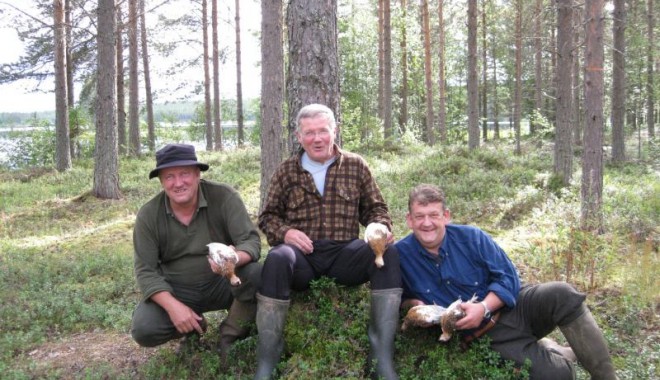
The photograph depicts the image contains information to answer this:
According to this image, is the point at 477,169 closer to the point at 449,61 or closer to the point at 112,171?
the point at 112,171

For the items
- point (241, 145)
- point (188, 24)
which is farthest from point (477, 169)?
point (188, 24)

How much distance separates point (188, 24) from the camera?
1011 inches

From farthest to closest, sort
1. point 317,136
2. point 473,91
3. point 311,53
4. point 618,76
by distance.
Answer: point 618,76, point 473,91, point 311,53, point 317,136

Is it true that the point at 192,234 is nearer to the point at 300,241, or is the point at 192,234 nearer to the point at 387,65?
the point at 300,241

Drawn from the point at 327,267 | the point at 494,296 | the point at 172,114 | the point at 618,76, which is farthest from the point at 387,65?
the point at 172,114

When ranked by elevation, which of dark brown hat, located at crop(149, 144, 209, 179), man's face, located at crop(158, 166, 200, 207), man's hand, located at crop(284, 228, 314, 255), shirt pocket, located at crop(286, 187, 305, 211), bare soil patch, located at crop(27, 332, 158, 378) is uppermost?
dark brown hat, located at crop(149, 144, 209, 179)

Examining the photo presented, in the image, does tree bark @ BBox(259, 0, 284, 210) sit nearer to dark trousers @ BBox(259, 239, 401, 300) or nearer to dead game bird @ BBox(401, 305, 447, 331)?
dark trousers @ BBox(259, 239, 401, 300)

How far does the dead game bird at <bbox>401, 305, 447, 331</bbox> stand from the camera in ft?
11.9

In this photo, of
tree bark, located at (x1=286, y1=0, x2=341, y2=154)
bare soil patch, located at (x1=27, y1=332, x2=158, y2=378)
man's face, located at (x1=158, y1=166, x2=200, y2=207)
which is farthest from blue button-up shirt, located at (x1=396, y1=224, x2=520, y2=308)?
bare soil patch, located at (x1=27, y1=332, x2=158, y2=378)

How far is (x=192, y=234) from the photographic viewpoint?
415cm

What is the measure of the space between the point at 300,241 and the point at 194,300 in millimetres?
1027

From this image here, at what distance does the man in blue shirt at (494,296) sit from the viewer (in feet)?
11.5

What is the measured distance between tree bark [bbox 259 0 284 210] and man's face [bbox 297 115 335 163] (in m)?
5.42

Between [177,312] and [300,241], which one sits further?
[300,241]
